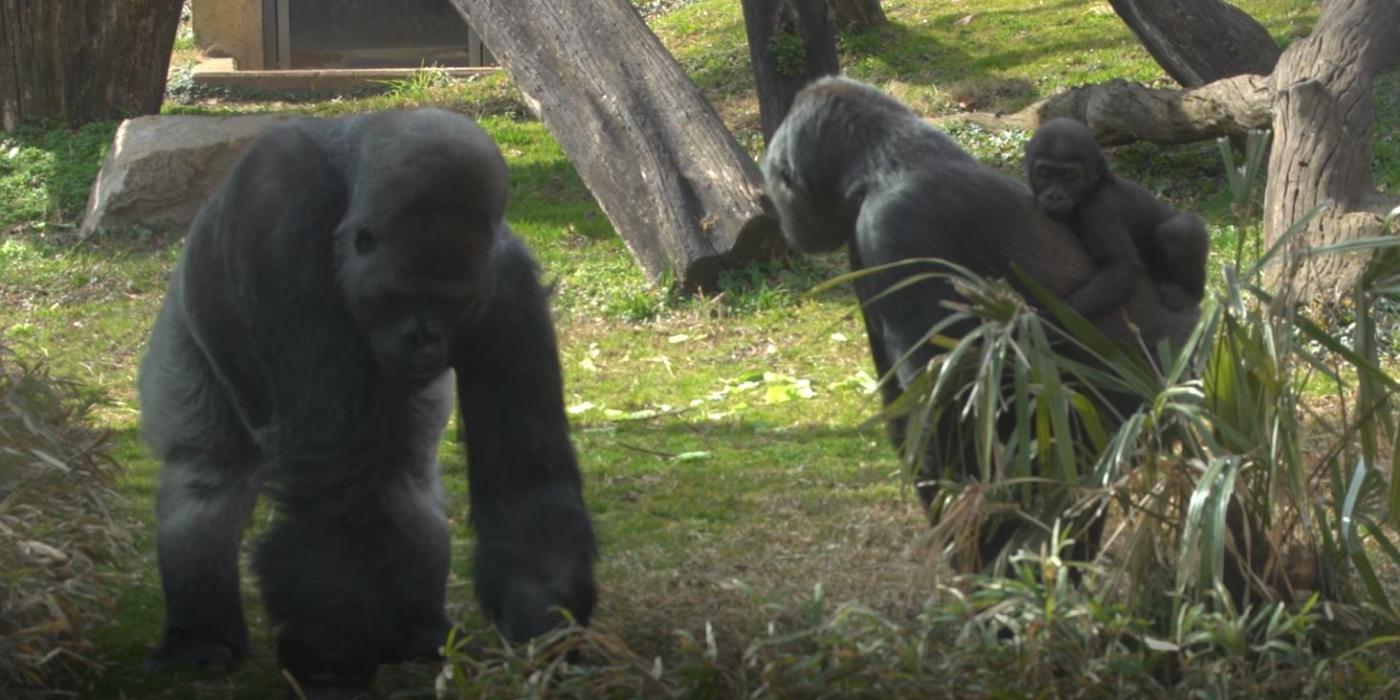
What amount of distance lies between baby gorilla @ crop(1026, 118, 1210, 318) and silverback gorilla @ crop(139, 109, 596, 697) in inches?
48.9

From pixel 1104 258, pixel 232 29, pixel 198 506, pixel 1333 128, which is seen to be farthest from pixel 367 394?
pixel 232 29

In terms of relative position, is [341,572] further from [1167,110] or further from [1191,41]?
[1191,41]

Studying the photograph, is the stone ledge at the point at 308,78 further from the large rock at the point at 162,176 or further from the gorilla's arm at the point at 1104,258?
the gorilla's arm at the point at 1104,258

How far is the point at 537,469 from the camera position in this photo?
346cm

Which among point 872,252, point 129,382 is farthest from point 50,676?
point 129,382

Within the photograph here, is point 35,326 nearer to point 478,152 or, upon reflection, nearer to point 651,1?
point 478,152

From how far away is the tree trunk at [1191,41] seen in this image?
9.12 meters

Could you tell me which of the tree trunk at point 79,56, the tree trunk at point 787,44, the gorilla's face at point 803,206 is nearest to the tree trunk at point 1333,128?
the tree trunk at point 787,44

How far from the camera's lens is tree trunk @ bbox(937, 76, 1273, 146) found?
322 inches

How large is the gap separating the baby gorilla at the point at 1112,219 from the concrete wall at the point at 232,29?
1057cm

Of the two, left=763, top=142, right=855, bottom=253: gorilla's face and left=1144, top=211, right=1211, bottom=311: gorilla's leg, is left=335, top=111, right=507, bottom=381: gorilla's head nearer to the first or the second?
left=763, top=142, right=855, bottom=253: gorilla's face

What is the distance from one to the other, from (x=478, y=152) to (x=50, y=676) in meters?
1.47

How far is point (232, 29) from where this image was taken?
13.6m

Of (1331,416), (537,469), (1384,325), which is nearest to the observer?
(537,469)
